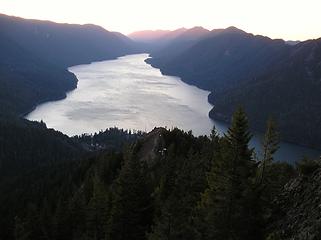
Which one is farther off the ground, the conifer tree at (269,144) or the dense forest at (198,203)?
the conifer tree at (269,144)

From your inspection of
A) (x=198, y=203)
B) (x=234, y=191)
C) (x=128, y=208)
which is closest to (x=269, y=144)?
(x=198, y=203)

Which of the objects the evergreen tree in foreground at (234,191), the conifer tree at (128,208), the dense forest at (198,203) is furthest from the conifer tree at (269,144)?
the conifer tree at (128,208)

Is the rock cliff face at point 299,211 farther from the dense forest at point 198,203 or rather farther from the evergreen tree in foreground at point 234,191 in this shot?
the evergreen tree in foreground at point 234,191

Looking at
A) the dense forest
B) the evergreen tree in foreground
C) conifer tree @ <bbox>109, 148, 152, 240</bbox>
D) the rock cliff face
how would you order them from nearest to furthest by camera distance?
the rock cliff face → the evergreen tree in foreground → the dense forest → conifer tree @ <bbox>109, 148, 152, 240</bbox>

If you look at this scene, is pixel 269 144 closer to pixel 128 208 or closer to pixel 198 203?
pixel 198 203

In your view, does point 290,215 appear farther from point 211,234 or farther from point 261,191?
point 211,234

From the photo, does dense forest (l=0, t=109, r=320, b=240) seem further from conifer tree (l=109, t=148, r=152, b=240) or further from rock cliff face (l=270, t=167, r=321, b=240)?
rock cliff face (l=270, t=167, r=321, b=240)

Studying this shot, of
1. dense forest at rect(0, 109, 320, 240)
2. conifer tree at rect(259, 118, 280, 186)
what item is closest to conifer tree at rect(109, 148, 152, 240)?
dense forest at rect(0, 109, 320, 240)

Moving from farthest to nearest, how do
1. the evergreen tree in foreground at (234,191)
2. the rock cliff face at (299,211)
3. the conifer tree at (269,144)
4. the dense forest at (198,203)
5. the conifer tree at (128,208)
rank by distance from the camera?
the conifer tree at (128,208), the conifer tree at (269,144), the dense forest at (198,203), the evergreen tree in foreground at (234,191), the rock cliff face at (299,211)
